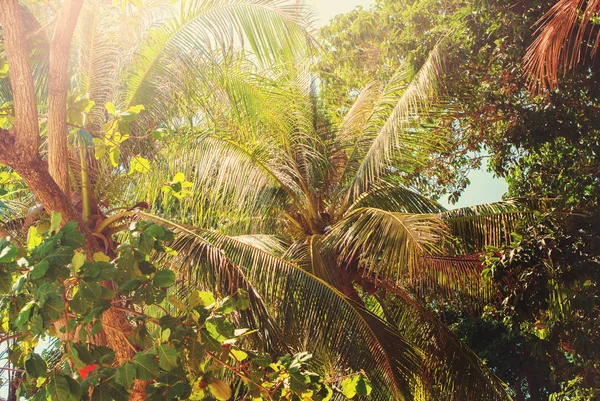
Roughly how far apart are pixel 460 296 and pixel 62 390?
19.0ft

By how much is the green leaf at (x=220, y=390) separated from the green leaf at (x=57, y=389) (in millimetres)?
666

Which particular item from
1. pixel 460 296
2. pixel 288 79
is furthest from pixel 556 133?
pixel 288 79

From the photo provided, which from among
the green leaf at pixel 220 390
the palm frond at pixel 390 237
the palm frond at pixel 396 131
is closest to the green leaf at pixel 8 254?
the green leaf at pixel 220 390

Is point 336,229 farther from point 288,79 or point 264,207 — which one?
point 288,79

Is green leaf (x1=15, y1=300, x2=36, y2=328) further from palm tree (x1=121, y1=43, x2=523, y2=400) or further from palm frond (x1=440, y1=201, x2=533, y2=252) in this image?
palm frond (x1=440, y1=201, x2=533, y2=252)

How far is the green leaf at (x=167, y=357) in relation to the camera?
9.43 ft

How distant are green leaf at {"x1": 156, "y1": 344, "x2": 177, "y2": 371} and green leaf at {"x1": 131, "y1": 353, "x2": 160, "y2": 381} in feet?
0.12

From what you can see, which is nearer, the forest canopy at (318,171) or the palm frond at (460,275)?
the forest canopy at (318,171)

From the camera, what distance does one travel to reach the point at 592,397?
7180mm

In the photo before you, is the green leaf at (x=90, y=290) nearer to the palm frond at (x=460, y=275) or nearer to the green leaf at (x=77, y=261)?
the green leaf at (x=77, y=261)

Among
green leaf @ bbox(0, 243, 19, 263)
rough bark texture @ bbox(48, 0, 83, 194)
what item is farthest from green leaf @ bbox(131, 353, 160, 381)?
rough bark texture @ bbox(48, 0, 83, 194)

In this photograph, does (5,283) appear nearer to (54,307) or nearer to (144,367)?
(54,307)

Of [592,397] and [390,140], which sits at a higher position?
[390,140]

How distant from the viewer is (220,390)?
318 centimetres
